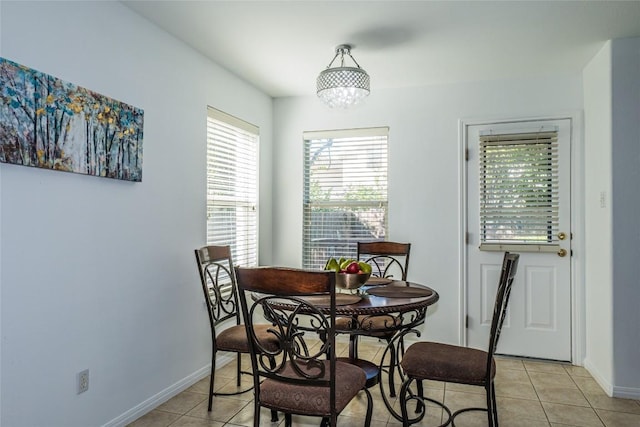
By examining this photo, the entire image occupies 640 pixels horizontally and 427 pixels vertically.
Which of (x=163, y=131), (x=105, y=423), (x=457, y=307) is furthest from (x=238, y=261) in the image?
(x=457, y=307)

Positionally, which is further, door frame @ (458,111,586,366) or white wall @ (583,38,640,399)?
door frame @ (458,111,586,366)

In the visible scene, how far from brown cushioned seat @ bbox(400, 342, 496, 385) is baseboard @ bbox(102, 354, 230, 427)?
157 cm

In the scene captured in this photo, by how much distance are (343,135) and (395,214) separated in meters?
0.91

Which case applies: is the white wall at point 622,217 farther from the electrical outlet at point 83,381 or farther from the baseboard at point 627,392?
the electrical outlet at point 83,381

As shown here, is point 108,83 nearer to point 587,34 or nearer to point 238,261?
point 238,261

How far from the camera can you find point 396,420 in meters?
2.56

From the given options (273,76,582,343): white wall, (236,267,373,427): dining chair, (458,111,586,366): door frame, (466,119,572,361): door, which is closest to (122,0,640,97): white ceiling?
(273,76,582,343): white wall

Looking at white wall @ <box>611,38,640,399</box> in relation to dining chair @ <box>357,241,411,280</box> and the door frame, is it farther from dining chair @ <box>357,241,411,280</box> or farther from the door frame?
dining chair @ <box>357,241,411,280</box>

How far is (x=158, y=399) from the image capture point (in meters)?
2.72

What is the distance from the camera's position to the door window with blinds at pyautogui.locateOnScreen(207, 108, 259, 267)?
339cm

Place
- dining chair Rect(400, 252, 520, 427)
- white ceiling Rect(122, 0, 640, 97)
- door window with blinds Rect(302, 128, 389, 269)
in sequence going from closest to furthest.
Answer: dining chair Rect(400, 252, 520, 427)
white ceiling Rect(122, 0, 640, 97)
door window with blinds Rect(302, 128, 389, 269)

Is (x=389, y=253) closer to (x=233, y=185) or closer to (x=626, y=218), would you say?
(x=233, y=185)

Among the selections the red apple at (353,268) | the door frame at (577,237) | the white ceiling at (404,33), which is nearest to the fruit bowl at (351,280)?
the red apple at (353,268)

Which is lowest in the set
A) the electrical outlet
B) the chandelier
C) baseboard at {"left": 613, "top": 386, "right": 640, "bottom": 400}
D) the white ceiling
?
baseboard at {"left": 613, "top": 386, "right": 640, "bottom": 400}
